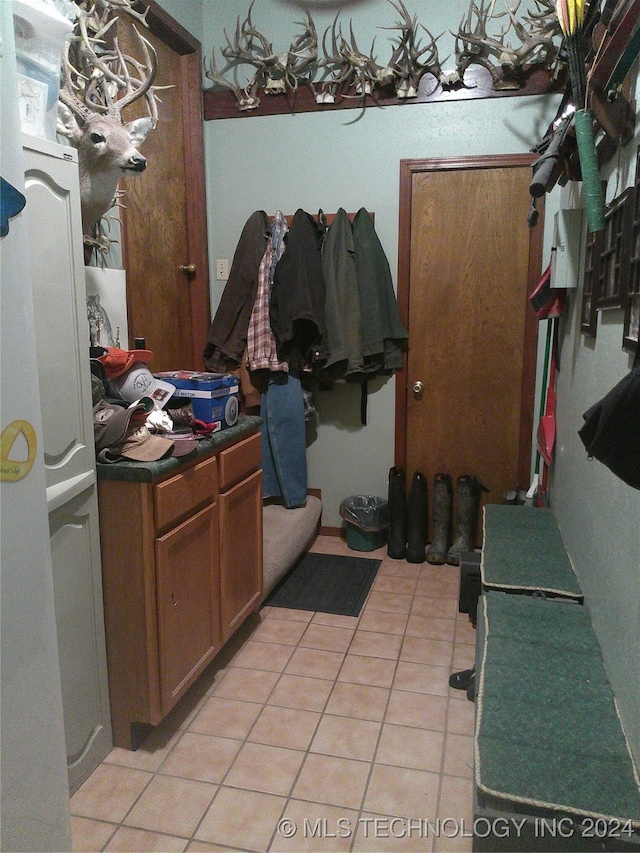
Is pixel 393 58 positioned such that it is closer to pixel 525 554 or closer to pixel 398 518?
pixel 398 518

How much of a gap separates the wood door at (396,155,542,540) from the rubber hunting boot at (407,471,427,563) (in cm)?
18

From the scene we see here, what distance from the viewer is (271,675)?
7.63 feet

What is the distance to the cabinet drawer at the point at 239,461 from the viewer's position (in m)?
2.22

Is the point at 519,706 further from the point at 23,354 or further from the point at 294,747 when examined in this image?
the point at 23,354

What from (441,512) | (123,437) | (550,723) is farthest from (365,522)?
(550,723)

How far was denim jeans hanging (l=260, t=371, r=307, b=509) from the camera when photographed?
132 inches

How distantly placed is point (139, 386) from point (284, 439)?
4.57ft

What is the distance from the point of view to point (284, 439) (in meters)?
3.38

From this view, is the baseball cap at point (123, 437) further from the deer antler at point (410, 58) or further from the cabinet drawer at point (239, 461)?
the deer antler at point (410, 58)

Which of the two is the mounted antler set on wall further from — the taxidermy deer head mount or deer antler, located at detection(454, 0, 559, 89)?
the taxidermy deer head mount

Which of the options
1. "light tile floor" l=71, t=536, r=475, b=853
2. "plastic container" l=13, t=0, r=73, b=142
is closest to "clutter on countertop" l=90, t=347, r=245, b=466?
"plastic container" l=13, t=0, r=73, b=142

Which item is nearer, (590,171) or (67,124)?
(590,171)

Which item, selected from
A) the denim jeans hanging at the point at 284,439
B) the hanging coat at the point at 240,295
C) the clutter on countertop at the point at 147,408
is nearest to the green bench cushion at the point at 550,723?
the clutter on countertop at the point at 147,408

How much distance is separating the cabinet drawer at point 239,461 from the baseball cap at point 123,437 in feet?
1.14
